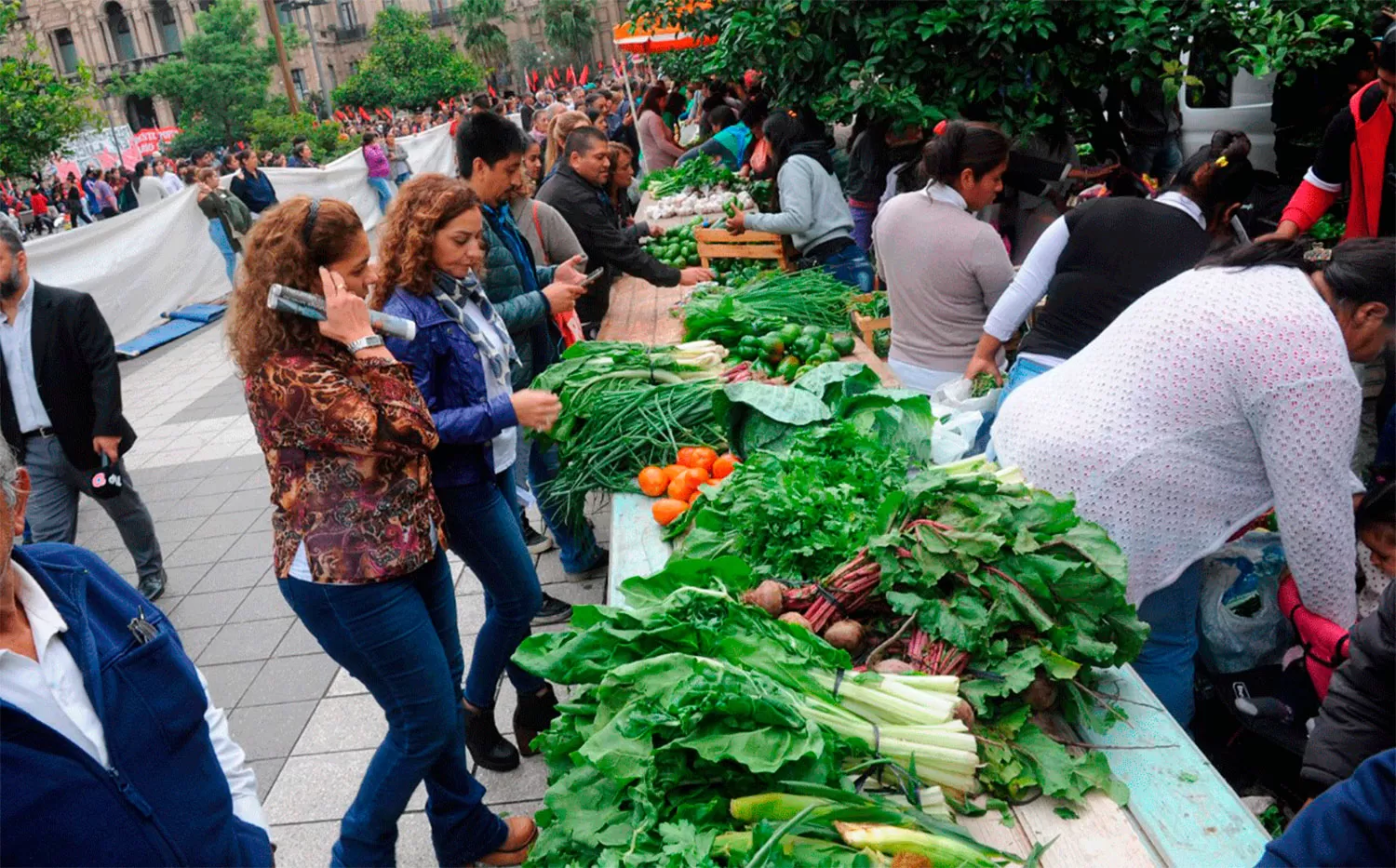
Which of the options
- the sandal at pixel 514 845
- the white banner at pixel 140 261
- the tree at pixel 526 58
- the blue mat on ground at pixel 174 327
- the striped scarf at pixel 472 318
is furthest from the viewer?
the tree at pixel 526 58

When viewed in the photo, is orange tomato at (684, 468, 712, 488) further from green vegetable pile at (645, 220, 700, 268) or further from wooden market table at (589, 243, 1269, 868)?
green vegetable pile at (645, 220, 700, 268)

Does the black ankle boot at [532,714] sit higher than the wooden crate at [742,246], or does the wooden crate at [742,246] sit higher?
the wooden crate at [742,246]

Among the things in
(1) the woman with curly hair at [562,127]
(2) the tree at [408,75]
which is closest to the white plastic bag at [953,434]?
(1) the woman with curly hair at [562,127]

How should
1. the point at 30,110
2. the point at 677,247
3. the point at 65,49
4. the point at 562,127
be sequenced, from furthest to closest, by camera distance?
the point at 65,49 < the point at 30,110 < the point at 677,247 < the point at 562,127

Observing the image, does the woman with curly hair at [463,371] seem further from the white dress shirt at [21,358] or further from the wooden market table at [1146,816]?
the white dress shirt at [21,358]

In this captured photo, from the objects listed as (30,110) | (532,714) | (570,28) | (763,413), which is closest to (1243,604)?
(763,413)

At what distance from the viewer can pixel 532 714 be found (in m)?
3.81

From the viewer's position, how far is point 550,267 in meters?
5.10

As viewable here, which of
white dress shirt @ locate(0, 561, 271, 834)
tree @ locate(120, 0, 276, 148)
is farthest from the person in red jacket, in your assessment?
tree @ locate(120, 0, 276, 148)

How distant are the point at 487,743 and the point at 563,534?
151cm

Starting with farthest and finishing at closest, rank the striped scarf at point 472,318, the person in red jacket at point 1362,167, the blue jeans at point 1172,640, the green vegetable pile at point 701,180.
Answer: the green vegetable pile at point 701,180 < the person in red jacket at point 1362,167 < the striped scarf at point 472,318 < the blue jeans at point 1172,640

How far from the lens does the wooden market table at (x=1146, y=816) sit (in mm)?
2018

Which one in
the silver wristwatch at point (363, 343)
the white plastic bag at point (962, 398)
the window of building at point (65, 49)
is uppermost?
the window of building at point (65, 49)

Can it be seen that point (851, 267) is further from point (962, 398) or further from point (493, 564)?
point (493, 564)
